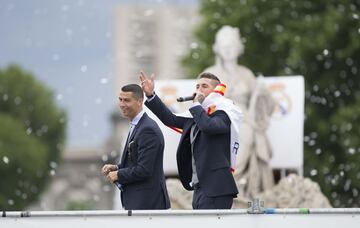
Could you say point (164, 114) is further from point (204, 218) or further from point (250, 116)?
point (250, 116)

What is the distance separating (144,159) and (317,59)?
84.0 ft

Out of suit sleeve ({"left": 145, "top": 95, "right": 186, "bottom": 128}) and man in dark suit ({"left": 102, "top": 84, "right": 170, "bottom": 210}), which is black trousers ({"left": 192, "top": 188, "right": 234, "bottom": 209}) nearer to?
man in dark suit ({"left": 102, "top": 84, "right": 170, "bottom": 210})

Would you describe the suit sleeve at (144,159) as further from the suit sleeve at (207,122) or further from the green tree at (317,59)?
the green tree at (317,59)

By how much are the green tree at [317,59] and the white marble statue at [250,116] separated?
10.2m

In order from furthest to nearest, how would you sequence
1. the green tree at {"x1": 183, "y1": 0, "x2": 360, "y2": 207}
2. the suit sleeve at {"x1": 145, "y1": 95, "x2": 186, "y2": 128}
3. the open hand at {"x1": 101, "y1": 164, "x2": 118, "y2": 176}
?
the green tree at {"x1": 183, "y1": 0, "x2": 360, "y2": 207} < the suit sleeve at {"x1": 145, "y1": 95, "x2": 186, "y2": 128} < the open hand at {"x1": 101, "y1": 164, "x2": 118, "y2": 176}

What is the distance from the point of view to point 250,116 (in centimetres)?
2353

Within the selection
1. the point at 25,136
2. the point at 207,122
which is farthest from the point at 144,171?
the point at 25,136

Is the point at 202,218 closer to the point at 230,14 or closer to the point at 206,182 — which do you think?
the point at 206,182

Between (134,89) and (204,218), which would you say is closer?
(204,218)

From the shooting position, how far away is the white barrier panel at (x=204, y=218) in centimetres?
1091

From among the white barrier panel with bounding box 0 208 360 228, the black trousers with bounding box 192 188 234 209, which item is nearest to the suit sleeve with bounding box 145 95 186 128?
the black trousers with bounding box 192 188 234 209

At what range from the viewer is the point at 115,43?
147875 millimetres

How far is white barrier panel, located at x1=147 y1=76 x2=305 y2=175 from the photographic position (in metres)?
24.4

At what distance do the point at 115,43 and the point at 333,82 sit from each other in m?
111
